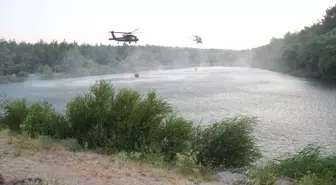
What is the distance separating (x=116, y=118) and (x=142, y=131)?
1145 mm

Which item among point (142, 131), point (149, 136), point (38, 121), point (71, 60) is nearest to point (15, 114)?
point (38, 121)

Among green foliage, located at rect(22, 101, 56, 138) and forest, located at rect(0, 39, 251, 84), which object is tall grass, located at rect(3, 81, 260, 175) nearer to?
green foliage, located at rect(22, 101, 56, 138)

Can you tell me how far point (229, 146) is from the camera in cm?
1308

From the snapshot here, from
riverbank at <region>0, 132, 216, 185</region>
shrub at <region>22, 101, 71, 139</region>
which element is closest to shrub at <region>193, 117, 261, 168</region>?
riverbank at <region>0, 132, 216, 185</region>

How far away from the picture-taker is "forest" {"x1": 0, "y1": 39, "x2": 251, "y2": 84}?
91.6 m

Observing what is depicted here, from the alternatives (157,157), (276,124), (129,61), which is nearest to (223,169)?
(157,157)

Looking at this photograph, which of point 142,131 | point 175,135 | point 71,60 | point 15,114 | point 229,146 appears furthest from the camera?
point 71,60

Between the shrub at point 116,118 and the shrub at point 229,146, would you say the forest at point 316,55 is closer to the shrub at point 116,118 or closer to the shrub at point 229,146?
the shrub at point 229,146

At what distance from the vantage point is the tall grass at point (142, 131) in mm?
13047

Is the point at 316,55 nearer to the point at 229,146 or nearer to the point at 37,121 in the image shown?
the point at 229,146

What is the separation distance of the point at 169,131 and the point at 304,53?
58686 mm

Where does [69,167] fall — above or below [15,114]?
below

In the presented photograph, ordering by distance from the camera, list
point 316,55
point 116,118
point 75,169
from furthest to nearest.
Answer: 1. point 316,55
2. point 116,118
3. point 75,169

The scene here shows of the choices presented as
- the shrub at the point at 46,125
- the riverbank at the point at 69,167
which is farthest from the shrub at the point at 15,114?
the riverbank at the point at 69,167
